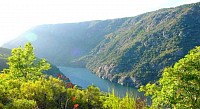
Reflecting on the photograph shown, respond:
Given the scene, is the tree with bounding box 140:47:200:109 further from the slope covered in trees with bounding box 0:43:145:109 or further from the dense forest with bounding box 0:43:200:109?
the slope covered in trees with bounding box 0:43:145:109

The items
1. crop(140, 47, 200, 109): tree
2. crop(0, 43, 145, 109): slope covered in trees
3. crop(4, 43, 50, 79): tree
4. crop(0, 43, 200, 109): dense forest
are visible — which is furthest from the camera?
crop(4, 43, 50, 79): tree

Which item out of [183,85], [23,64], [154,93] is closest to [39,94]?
[154,93]

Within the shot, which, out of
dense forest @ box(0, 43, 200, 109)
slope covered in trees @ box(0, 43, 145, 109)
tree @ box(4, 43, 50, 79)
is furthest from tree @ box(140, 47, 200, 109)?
tree @ box(4, 43, 50, 79)

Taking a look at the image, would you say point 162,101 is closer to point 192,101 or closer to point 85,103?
point 192,101

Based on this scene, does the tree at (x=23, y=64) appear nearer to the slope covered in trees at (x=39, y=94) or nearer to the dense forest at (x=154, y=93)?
the slope covered in trees at (x=39, y=94)

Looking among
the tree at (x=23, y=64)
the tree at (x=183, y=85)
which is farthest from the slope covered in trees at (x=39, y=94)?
the tree at (x=183, y=85)

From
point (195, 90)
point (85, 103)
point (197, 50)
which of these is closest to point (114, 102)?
point (195, 90)

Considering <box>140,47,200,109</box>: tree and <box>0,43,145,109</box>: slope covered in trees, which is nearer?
<box>0,43,145,109</box>: slope covered in trees

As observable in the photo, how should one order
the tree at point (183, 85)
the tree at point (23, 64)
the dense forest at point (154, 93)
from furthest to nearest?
the tree at point (23, 64) → the tree at point (183, 85) → the dense forest at point (154, 93)
